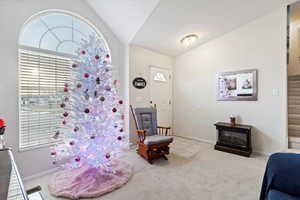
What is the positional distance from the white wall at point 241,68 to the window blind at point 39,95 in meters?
3.36

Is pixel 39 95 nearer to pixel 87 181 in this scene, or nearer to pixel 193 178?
pixel 87 181

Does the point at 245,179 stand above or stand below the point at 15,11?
below

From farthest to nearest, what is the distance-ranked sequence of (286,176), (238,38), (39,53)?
(238,38)
(39,53)
(286,176)

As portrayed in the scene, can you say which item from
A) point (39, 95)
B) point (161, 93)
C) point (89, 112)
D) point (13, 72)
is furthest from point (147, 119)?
point (13, 72)

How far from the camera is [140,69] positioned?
397 centimetres

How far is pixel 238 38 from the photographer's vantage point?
369 centimetres

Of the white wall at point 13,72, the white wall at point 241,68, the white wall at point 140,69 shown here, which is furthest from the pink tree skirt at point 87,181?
the white wall at point 241,68

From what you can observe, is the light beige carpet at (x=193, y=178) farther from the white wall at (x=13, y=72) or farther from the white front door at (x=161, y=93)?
the white front door at (x=161, y=93)

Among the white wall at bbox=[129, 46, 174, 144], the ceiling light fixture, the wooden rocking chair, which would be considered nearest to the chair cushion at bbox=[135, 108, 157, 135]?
the wooden rocking chair

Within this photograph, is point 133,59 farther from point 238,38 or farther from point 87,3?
point 238,38

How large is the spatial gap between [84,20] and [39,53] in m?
1.12

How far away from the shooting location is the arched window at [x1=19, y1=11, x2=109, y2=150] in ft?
7.74

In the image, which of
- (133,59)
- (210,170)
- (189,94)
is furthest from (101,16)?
(210,170)

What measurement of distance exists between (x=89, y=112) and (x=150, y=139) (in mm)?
1301
